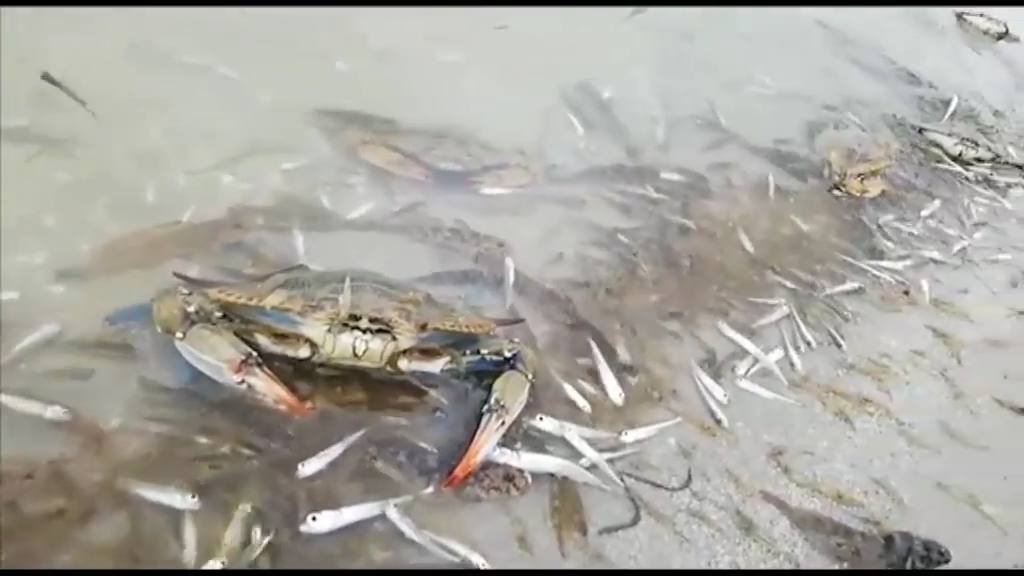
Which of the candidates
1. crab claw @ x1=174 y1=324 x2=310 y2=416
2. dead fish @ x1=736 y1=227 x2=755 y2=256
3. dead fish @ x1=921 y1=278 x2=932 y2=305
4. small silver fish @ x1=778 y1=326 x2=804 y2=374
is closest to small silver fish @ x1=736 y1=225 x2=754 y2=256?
dead fish @ x1=736 y1=227 x2=755 y2=256

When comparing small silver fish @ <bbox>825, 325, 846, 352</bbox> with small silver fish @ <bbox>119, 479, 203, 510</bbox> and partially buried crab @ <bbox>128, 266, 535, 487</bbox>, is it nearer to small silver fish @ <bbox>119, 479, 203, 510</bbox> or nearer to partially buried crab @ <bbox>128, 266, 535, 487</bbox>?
partially buried crab @ <bbox>128, 266, 535, 487</bbox>

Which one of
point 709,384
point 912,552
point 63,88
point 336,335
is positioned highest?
point 63,88

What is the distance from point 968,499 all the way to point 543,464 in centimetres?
48

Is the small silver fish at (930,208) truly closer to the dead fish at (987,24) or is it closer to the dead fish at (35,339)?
the dead fish at (987,24)

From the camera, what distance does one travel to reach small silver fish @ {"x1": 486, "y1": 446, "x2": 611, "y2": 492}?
1.02 m

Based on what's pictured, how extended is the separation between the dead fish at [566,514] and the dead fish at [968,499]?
41 centimetres

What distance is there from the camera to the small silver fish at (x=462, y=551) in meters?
0.97

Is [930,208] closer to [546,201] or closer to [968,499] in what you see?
[968,499]

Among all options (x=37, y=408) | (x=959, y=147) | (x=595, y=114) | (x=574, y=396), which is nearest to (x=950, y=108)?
(x=959, y=147)

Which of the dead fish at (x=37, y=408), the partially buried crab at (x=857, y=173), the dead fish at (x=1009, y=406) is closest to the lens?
the dead fish at (x=37, y=408)

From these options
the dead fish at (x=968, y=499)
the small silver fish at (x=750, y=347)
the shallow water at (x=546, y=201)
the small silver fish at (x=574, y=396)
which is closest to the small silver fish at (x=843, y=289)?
the shallow water at (x=546, y=201)

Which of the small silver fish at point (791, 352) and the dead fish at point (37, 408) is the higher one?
the dead fish at point (37, 408)

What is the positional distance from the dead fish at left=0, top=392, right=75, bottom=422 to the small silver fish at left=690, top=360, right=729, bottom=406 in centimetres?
60

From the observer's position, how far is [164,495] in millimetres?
915
